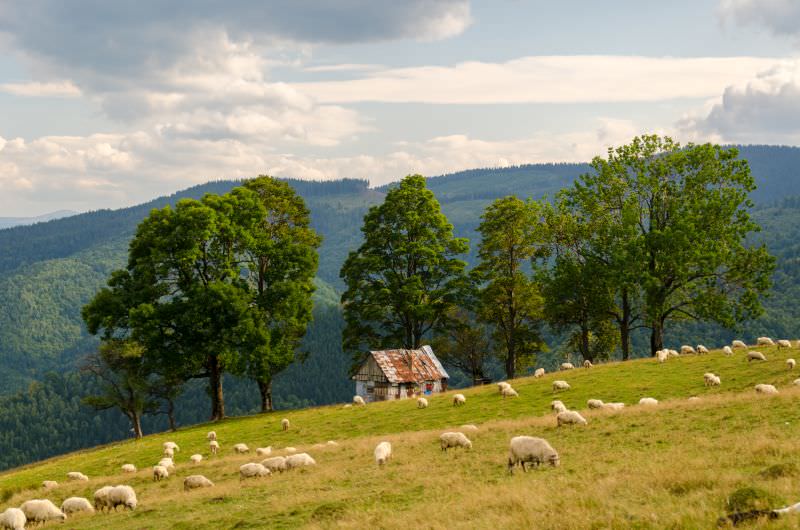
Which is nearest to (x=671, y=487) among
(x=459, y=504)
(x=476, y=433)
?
(x=459, y=504)

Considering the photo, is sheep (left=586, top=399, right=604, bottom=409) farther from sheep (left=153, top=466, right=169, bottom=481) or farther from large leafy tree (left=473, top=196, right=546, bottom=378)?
large leafy tree (left=473, top=196, right=546, bottom=378)

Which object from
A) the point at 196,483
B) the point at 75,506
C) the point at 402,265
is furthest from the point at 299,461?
the point at 402,265

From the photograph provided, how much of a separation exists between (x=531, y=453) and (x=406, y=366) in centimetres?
3237

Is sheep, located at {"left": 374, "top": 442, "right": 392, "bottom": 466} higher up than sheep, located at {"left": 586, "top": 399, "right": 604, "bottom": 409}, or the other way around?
sheep, located at {"left": 374, "top": 442, "right": 392, "bottom": 466}

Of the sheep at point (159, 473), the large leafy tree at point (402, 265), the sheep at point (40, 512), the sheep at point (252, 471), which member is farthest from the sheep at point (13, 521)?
the large leafy tree at point (402, 265)

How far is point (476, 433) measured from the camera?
84.2 ft

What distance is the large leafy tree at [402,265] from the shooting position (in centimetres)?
5125

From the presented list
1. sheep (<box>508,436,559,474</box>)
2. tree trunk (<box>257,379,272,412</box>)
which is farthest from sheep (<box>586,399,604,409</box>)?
tree trunk (<box>257,379,272,412</box>)

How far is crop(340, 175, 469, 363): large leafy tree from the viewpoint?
51.2m

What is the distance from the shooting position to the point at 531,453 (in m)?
18.1

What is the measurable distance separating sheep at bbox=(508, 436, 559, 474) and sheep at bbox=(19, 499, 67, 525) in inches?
542

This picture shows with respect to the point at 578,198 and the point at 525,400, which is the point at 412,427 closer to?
the point at 525,400

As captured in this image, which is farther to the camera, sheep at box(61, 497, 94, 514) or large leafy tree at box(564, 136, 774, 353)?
large leafy tree at box(564, 136, 774, 353)

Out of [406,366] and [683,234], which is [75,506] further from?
[683,234]
